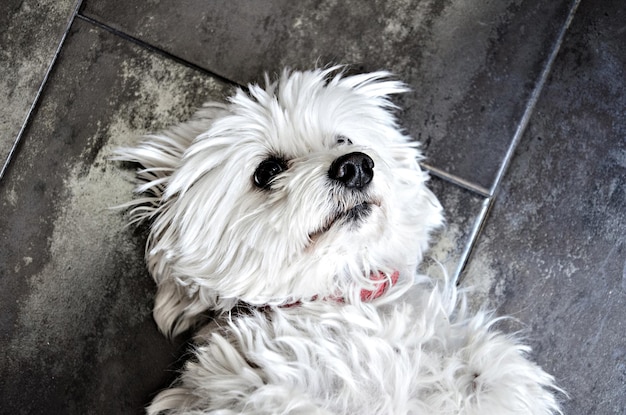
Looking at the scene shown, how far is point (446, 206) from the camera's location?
1.83 metres

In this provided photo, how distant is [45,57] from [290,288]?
123cm

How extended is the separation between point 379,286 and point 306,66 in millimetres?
846

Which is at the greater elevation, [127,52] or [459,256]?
[127,52]

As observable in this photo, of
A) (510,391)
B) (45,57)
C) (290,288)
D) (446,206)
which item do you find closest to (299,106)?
(290,288)

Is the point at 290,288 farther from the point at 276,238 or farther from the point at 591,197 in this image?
the point at 591,197

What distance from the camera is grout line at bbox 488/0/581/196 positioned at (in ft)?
6.02

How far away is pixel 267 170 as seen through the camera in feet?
4.65

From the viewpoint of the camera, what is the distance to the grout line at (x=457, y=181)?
183 cm

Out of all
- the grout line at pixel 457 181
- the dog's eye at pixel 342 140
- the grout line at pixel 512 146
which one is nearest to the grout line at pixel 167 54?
the dog's eye at pixel 342 140

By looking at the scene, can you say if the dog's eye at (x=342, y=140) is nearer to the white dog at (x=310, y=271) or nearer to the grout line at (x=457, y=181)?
the white dog at (x=310, y=271)

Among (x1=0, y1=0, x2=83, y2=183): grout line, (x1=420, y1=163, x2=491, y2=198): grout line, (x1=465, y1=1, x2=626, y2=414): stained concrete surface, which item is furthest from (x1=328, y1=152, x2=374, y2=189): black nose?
(x1=0, y1=0, x2=83, y2=183): grout line

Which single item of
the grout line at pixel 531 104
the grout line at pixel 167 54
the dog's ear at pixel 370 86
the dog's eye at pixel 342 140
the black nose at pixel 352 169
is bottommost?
the black nose at pixel 352 169

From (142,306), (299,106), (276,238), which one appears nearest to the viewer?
(276,238)

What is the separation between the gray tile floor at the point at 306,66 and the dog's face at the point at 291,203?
33 centimetres
